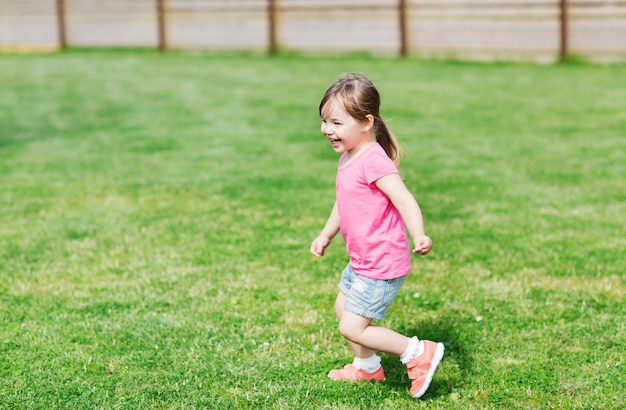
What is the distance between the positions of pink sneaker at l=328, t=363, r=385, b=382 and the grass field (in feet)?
0.28

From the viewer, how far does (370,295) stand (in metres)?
3.78

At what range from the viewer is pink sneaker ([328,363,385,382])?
4.14m

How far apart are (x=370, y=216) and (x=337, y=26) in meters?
19.1

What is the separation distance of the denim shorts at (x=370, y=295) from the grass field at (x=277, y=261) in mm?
470

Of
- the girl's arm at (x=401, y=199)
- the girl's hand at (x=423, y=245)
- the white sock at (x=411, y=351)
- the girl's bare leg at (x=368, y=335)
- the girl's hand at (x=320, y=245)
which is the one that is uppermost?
→ the girl's arm at (x=401, y=199)

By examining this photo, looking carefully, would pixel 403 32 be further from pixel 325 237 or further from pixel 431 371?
pixel 431 371

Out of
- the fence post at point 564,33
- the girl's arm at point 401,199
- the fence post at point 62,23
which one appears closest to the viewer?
the girl's arm at point 401,199

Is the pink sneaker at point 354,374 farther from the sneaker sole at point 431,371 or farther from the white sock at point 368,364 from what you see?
the sneaker sole at point 431,371

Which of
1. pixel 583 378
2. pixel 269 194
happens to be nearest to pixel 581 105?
pixel 269 194

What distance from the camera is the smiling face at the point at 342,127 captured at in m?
3.73

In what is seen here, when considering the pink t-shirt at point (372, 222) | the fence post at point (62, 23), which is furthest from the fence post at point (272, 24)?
the pink t-shirt at point (372, 222)

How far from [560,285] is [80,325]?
303cm

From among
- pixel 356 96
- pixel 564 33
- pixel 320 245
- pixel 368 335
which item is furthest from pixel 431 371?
pixel 564 33

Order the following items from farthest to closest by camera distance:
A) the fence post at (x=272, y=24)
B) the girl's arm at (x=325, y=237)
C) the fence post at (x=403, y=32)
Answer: the fence post at (x=272, y=24)
the fence post at (x=403, y=32)
the girl's arm at (x=325, y=237)
